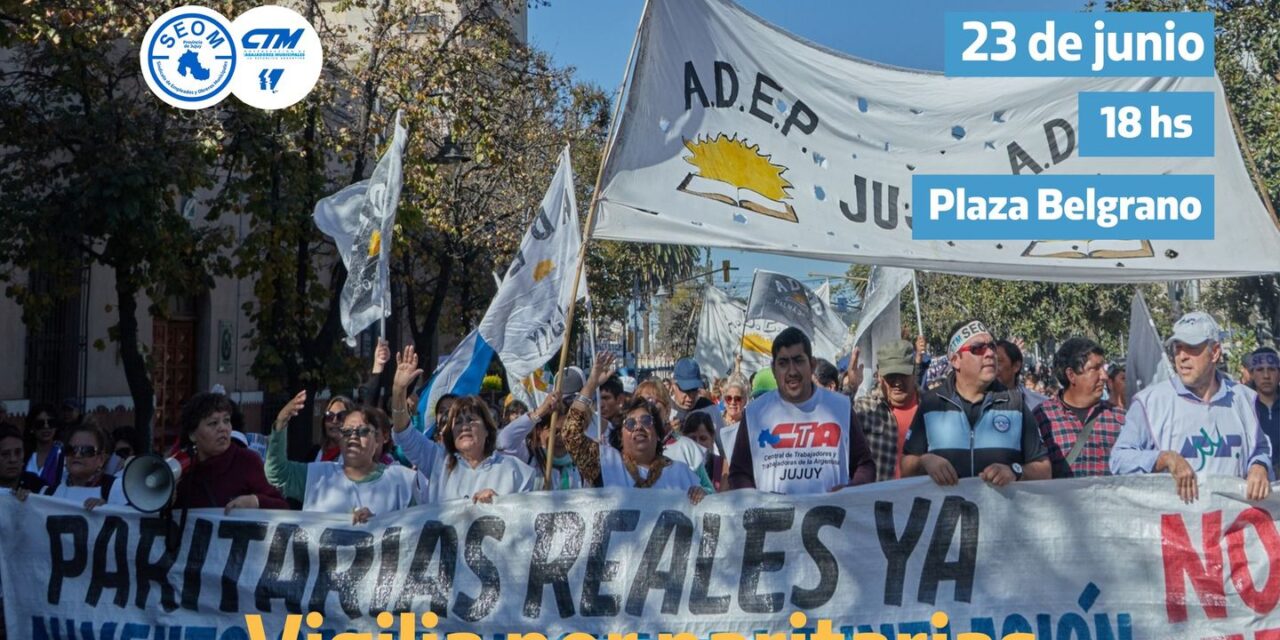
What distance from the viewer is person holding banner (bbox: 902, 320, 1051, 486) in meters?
5.98

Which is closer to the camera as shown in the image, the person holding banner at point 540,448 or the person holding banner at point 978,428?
the person holding banner at point 978,428

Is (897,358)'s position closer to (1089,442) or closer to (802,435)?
(1089,442)

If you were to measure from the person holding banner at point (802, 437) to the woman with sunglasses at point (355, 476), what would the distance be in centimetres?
167

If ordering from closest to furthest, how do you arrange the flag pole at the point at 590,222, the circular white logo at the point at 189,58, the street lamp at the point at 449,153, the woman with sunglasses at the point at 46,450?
1. the flag pole at the point at 590,222
2. the woman with sunglasses at the point at 46,450
3. the circular white logo at the point at 189,58
4. the street lamp at the point at 449,153

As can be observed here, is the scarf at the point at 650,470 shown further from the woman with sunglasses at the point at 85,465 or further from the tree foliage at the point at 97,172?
the tree foliage at the point at 97,172

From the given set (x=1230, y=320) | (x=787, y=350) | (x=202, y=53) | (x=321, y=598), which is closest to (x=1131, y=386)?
(x=787, y=350)

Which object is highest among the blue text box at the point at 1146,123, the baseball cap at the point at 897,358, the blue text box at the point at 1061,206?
the blue text box at the point at 1146,123

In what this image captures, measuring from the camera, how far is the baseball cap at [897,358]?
7395 millimetres

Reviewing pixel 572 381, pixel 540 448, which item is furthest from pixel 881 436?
pixel 572 381

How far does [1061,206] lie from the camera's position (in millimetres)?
6402

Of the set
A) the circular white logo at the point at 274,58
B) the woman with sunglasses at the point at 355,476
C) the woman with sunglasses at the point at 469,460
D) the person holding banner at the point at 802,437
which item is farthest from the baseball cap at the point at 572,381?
the circular white logo at the point at 274,58

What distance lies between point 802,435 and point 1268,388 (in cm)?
362

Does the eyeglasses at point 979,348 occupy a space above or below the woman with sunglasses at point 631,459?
above

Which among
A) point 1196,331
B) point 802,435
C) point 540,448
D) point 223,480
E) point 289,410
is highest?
point 1196,331
